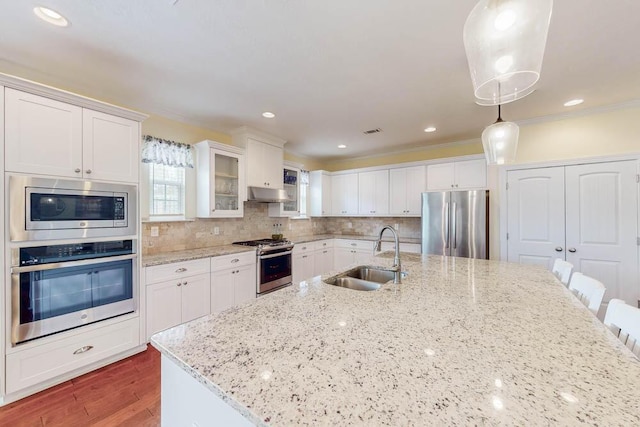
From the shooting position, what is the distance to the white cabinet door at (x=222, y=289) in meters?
2.94

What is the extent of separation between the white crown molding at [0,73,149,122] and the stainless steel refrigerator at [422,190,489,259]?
3681 millimetres

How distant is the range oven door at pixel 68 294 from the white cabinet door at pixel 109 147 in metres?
0.72

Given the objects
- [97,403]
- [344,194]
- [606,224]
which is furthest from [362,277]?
[344,194]

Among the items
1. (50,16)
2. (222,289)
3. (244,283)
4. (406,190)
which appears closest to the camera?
(50,16)

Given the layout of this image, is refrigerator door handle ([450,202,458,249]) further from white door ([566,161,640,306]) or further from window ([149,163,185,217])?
window ([149,163,185,217])

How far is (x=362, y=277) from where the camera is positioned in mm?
2156

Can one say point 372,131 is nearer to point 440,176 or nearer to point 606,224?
point 440,176

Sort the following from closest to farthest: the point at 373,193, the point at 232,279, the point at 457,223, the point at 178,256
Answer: the point at 178,256 < the point at 232,279 < the point at 457,223 < the point at 373,193

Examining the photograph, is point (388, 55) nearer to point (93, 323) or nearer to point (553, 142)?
point (553, 142)

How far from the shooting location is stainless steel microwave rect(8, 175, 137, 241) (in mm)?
1786

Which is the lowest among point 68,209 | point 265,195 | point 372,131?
point 68,209

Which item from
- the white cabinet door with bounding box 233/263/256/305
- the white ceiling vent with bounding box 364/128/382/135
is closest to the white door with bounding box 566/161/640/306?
the white ceiling vent with bounding box 364/128/382/135

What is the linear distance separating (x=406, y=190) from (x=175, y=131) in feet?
11.6

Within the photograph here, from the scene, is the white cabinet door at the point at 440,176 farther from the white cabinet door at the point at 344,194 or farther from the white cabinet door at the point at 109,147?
the white cabinet door at the point at 109,147
